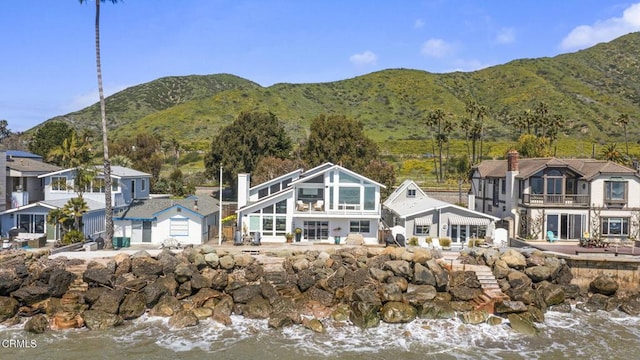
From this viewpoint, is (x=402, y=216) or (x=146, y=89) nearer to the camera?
(x=402, y=216)

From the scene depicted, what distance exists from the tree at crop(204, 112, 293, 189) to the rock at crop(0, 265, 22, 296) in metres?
35.8

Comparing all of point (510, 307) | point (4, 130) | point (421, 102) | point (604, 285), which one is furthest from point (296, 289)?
point (421, 102)

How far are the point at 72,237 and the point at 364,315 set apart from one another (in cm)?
2071

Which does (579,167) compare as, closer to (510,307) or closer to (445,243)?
(445,243)

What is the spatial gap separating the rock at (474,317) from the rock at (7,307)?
74.2 feet

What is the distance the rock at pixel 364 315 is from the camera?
23.2m

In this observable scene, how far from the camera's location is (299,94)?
157m

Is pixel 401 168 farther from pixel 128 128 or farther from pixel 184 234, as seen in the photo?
pixel 128 128

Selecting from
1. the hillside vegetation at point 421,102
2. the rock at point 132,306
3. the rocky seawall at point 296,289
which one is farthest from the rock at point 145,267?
Answer: the hillside vegetation at point 421,102

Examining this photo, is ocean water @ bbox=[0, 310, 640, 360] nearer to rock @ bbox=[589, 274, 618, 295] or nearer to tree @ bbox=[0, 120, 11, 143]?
rock @ bbox=[589, 274, 618, 295]

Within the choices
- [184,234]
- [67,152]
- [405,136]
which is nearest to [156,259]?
[184,234]

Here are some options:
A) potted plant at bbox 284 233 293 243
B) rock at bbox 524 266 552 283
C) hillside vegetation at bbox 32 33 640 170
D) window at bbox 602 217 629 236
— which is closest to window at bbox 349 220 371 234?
potted plant at bbox 284 233 293 243

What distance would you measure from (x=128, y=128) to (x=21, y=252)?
357ft

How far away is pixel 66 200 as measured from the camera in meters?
36.2
